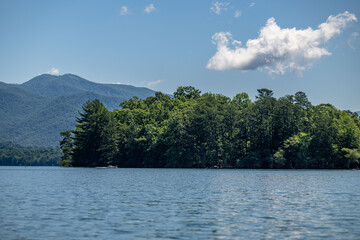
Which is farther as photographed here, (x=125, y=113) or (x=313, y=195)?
(x=125, y=113)

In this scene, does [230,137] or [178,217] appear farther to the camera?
[230,137]

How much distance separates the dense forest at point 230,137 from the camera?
111812 millimetres

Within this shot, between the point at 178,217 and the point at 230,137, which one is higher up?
the point at 230,137

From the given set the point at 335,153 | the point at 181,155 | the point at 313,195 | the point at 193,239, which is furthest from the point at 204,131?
the point at 193,239

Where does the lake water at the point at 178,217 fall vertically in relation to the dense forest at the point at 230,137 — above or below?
below

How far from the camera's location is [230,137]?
123 m

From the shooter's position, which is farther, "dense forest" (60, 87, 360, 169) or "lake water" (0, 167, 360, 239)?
"dense forest" (60, 87, 360, 169)

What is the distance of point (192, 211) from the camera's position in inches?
968

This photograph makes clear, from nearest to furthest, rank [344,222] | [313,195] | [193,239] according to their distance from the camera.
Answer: [193,239]
[344,222]
[313,195]

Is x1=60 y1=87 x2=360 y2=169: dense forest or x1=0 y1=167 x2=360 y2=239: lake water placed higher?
x1=60 y1=87 x2=360 y2=169: dense forest

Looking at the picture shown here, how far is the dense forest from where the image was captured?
367ft

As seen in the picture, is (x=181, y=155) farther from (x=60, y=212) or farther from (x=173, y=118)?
(x=60, y=212)

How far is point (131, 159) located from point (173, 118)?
1954 centimetres

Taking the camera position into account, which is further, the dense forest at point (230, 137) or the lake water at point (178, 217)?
the dense forest at point (230, 137)
